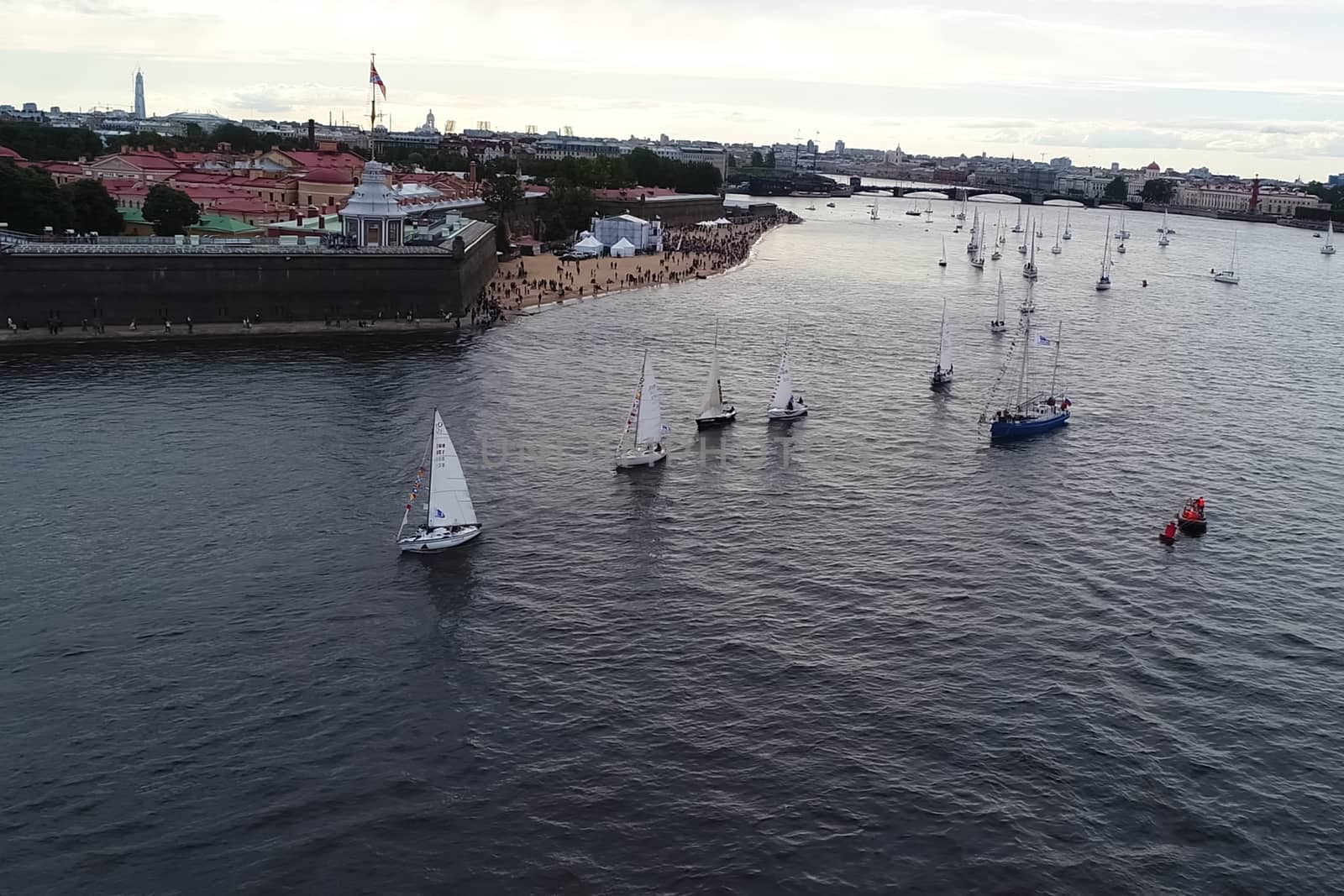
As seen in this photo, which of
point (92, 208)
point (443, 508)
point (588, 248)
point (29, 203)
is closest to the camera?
point (443, 508)

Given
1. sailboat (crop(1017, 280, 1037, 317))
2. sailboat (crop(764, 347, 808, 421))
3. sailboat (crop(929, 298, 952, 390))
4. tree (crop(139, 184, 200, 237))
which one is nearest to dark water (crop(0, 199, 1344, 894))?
sailboat (crop(764, 347, 808, 421))

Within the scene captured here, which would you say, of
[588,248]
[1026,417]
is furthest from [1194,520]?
[588,248]

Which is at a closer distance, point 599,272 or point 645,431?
point 645,431

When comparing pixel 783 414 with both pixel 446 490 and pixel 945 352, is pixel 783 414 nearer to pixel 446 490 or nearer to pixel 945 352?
pixel 945 352

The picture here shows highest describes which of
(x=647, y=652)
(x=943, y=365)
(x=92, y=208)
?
(x=92, y=208)

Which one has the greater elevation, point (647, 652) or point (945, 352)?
point (945, 352)

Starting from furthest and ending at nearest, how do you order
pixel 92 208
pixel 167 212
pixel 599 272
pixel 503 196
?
pixel 503 196
pixel 599 272
pixel 167 212
pixel 92 208

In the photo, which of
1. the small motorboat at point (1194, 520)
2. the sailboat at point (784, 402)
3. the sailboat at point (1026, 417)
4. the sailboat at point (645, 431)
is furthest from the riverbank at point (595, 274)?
the small motorboat at point (1194, 520)
